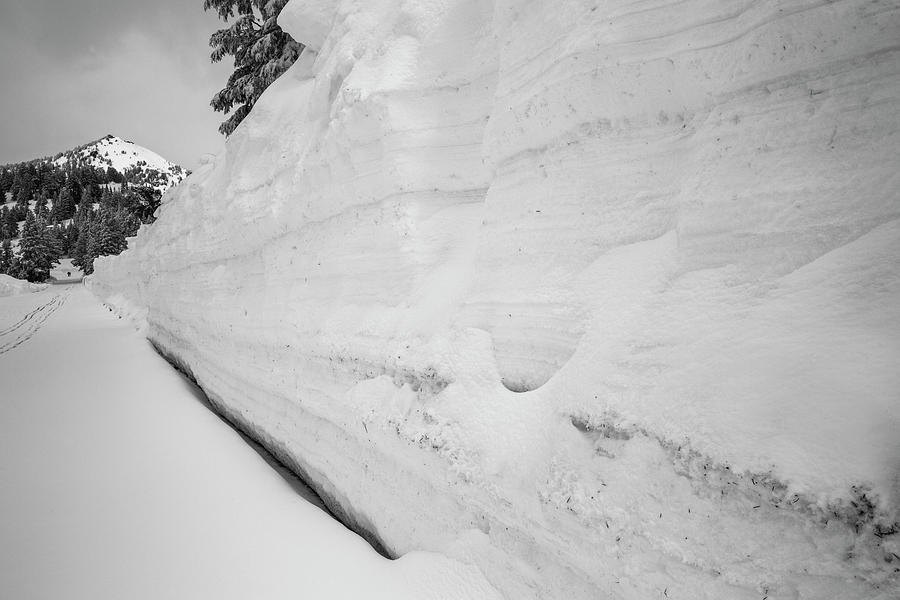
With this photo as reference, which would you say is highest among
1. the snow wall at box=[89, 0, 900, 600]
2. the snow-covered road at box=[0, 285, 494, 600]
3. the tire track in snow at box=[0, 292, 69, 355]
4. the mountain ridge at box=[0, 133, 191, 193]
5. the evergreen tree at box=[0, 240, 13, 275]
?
the mountain ridge at box=[0, 133, 191, 193]

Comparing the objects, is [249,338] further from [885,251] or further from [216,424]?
[885,251]

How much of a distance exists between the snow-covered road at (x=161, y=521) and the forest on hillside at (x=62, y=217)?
18.2 metres

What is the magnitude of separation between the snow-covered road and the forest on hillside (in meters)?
18.2

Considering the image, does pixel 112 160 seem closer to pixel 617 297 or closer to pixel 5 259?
pixel 5 259

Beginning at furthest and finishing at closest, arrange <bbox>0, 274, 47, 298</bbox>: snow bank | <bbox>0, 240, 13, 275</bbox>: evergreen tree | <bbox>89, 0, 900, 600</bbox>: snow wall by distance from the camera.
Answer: <bbox>0, 240, 13, 275</bbox>: evergreen tree → <bbox>0, 274, 47, 298</bbox>: snow bank → <bbox>89, 0, 900, 600</bbox>: snow wall

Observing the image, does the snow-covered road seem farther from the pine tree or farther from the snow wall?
the pine tree

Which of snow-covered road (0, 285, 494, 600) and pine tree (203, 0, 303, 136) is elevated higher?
pine tree (203, 0, 303, 136)

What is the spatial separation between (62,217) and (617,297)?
124935 mm

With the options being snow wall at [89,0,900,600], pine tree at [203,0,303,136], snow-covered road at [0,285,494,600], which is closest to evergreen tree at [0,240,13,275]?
pine tree at [203,0,303,136]

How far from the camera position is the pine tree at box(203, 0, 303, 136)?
1051cm

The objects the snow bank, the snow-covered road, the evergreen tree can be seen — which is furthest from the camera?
the evergreen tree

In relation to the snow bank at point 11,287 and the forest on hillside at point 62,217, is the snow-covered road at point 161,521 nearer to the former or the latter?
the forest on hillside at point 62,217

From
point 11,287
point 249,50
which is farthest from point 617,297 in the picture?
point 11,287

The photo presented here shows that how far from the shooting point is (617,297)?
2.23 meters
